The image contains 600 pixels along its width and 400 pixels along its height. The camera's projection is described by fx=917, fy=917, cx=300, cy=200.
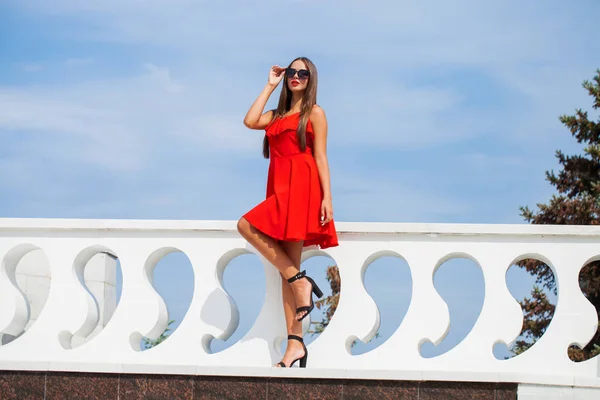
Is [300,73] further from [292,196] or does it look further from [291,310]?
[291,310]

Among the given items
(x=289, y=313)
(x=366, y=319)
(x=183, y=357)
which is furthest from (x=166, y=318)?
(x=366, y=319)

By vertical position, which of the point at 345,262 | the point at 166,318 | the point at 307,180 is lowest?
→ the point at 166,318

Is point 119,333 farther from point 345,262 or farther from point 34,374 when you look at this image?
point 345,262

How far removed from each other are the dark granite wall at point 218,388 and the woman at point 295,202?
0.65 feet

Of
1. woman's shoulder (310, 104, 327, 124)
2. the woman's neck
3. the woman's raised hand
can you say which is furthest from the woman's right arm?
woman's shoulder (310, 104, 327, 124)

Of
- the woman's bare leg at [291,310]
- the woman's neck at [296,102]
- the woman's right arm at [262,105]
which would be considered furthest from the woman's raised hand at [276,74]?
the woman's bare leg at [291,310]

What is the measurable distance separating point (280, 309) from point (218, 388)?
24.4 inches

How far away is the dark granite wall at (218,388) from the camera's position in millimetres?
5031

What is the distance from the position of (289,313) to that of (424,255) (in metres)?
0.87

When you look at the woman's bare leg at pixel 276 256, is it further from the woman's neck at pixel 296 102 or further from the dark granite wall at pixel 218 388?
the woman's neck at pixel 296 102

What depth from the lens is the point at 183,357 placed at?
18.1 ft

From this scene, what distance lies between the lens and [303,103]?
212 inches

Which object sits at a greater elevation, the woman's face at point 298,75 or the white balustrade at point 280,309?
the woman's face at point 298,75

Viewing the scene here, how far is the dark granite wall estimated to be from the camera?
5.03 m
